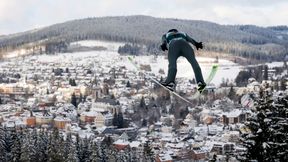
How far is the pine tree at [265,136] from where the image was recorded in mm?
5551

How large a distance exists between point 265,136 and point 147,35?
106m

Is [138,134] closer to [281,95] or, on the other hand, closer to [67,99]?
[67,99]

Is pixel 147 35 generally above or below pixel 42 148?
above

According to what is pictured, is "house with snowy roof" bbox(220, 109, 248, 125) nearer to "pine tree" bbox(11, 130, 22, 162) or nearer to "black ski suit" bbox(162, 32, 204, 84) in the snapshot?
"pine tree" bbox(11, 130, 22, 162)

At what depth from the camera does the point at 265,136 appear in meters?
5.61

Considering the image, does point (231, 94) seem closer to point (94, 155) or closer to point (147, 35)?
point (94, 155)

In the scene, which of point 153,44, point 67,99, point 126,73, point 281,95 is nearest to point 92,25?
point 153,44

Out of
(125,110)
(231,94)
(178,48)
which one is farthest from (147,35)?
(178,48)

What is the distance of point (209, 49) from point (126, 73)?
20048 mm

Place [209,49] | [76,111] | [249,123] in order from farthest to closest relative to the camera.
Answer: [209,49], [76,111], [249,123]

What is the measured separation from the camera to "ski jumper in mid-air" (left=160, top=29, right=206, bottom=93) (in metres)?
5.05

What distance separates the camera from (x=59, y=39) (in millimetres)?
106375

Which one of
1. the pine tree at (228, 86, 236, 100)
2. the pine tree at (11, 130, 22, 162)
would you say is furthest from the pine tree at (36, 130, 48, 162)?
the pine tree at (228, 86, 236, 100)

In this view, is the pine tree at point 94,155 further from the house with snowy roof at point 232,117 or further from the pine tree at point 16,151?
the house with snowy roof at point 232,117
